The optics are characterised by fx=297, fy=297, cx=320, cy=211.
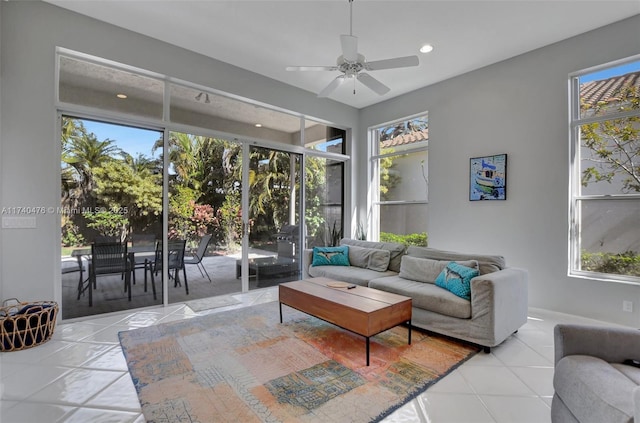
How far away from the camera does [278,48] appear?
3.88 m

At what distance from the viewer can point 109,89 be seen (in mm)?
3492

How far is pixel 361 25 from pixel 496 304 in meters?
3.22

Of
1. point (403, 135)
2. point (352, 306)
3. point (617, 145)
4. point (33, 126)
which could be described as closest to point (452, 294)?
point (352, 306)

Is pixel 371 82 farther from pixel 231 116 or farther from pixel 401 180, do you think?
pixel 401 180

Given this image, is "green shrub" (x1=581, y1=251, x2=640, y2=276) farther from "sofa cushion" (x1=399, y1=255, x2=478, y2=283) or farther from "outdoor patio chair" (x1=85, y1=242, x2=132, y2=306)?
"outdoor patio chair" (x1=85, y1=242, x2=132, y2=306)

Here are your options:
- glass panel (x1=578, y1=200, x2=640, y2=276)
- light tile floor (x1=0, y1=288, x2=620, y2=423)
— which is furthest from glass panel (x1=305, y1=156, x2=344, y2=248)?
glass panel (x1=578, y1=200, x2=640, y2=276)

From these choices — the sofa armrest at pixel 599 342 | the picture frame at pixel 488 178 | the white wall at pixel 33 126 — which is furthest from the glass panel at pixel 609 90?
the white wall at pixel 33 126

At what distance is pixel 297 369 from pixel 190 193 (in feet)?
9.20

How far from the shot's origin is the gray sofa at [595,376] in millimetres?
1191

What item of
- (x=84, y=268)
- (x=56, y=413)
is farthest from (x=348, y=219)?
(x=56, y=413)

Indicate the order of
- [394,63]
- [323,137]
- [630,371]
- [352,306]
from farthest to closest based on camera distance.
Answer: [323,137], [394,63], [352,306], [630,371]

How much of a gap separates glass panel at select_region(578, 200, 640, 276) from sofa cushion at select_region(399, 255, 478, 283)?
1.69 m

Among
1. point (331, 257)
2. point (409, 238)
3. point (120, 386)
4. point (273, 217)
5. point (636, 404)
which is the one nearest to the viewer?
point (636, 404)

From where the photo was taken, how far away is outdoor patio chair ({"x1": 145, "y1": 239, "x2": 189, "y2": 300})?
386cm
